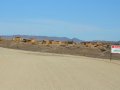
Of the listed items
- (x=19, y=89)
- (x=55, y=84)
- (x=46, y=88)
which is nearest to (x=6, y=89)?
(x=19, y=89)

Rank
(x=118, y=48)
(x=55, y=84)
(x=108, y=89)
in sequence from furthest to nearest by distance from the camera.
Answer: (x=118, y=48), (x=55, y=84), (x=108, y=89)

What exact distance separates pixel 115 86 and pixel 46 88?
2.67 m

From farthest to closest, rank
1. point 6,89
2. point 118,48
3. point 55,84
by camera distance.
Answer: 1. point 118,48
2. point 55,84
3. point 6,89

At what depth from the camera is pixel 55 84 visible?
14039 millimetres

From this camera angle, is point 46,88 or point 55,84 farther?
point 55,84

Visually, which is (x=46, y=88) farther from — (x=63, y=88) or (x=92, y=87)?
(x=92, y=87)

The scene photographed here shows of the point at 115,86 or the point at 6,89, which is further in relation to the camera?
the point at 115,86

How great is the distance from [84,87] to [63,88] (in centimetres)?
88

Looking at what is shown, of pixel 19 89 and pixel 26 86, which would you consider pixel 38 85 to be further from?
pixel 19 89

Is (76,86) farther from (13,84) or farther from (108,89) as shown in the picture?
(13,84)

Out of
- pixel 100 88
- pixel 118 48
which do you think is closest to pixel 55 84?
pixel 100 88

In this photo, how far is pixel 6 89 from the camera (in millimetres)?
12219

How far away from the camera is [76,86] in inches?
536

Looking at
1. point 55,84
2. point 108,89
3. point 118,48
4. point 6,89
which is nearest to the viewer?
point 6,89
